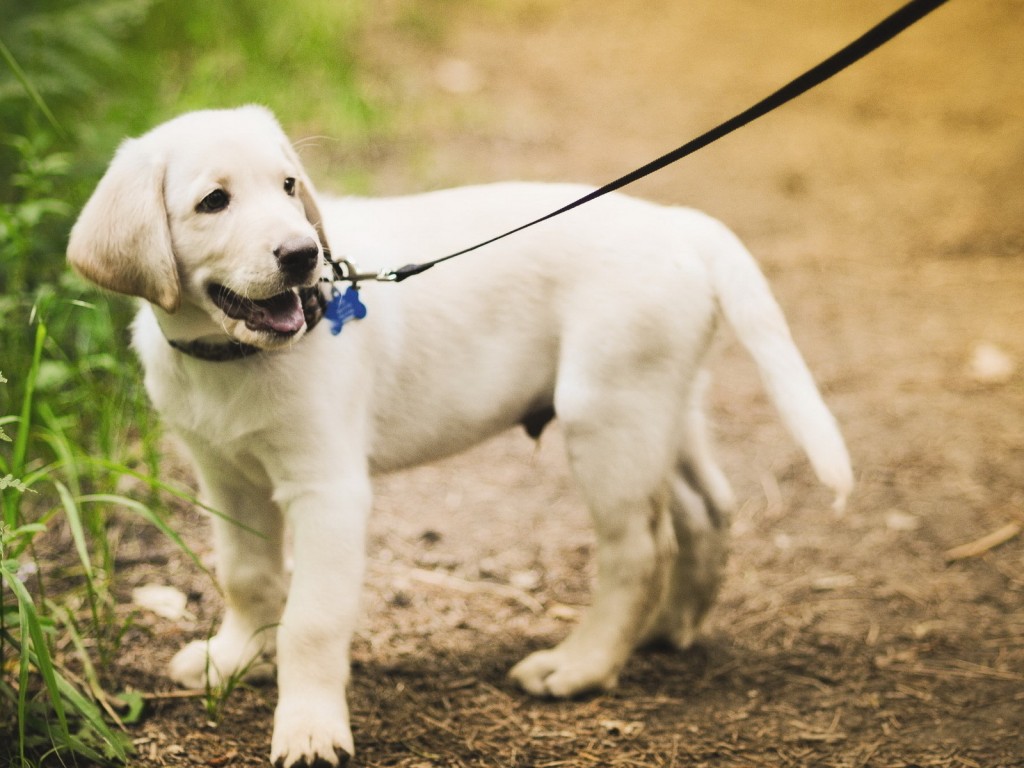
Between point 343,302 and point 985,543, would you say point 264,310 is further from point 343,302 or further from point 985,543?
point 985,543

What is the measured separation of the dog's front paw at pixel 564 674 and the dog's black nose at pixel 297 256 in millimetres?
1227

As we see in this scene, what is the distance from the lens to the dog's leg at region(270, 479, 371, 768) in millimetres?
2291

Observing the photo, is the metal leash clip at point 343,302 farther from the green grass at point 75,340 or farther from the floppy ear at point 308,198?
the green grass at point 75,340

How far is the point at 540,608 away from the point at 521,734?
0.69m

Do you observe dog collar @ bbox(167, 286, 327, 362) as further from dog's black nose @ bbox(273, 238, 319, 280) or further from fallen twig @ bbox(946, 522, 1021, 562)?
fallen twig @ bbox(946, 522, 1021, 562)

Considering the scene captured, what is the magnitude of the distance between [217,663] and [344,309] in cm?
96

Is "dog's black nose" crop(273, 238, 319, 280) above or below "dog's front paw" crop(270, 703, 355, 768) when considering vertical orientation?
above

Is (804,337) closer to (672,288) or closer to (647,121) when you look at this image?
(672,288)

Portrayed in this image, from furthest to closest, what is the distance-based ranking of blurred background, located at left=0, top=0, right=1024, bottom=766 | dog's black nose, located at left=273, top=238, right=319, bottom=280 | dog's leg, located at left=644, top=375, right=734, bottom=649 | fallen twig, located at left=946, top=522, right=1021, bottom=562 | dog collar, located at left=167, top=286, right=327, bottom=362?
fallen twig, located at left=946, top=522, right=1021, bottom=562 → dog's leg, located at left=644, top=375, right=734, bottom=649 → blurred background, located at left=0, top=0, right=1024, bottom=766 → dog collar, located at left=167, top=286, right=327, bottom=362 → dog's black nose, located at left=273, top=238, right=319, bottom=280

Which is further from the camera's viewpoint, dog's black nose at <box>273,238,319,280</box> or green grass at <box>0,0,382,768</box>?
green grass at <box>0,0,382,768</box>

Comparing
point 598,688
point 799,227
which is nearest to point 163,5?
point 799,227

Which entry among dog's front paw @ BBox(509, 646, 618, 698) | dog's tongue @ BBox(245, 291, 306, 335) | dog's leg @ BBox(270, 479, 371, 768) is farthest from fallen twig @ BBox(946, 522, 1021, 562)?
dog's tongue @ BBox(245, 291, 306, 335)

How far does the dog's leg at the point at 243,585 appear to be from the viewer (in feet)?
8.58

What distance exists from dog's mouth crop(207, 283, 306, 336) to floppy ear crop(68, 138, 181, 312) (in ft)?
0.30
